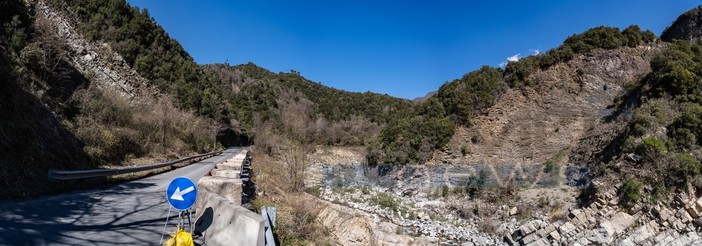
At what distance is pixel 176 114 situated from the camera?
29594 millimetres

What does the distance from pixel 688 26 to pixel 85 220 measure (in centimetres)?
5368

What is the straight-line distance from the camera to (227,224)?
5.79 m

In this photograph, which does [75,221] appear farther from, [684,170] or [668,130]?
[668,130]

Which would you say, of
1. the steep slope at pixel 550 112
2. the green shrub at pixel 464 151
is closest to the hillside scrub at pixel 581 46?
the steep slope at pixel 550 112

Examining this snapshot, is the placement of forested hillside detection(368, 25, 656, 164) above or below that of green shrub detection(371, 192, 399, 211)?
above

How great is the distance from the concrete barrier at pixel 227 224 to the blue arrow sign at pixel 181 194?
683 mm

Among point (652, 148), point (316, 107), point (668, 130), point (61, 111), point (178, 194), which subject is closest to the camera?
point (178, 194)

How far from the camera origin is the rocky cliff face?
3709 cm

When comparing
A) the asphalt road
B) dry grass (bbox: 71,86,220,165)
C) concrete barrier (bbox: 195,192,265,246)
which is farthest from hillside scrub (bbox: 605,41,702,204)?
dry grass (bbox: 71,86,220,165)

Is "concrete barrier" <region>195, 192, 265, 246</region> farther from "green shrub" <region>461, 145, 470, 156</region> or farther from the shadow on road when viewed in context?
"green shrub" <region>461, 145, 470, 156</region>

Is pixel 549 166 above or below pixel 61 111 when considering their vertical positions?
below

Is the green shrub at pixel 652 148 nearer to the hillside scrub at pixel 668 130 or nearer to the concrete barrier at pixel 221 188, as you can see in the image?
the hillside scrub at pixel 668 130

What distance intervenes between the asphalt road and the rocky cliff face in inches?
1978

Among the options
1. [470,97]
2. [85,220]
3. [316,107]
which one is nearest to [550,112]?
[470,97]
